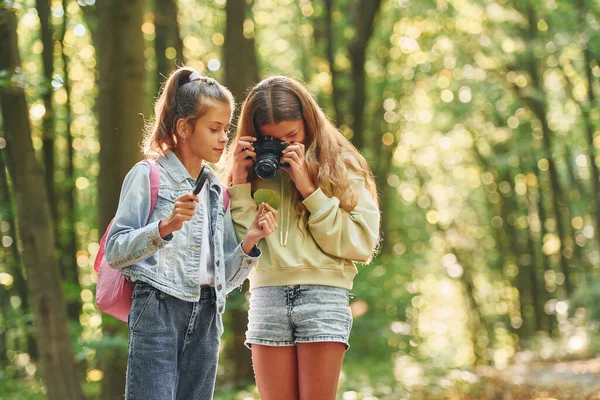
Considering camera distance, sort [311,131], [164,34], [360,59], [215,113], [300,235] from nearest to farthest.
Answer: [215,113]
[300,235]
[311,131]
[164,34]
[360,59]

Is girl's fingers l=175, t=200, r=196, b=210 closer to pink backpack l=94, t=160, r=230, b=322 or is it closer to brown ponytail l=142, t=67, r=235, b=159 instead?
pink backpack l=94, t=160, r=230, b=322

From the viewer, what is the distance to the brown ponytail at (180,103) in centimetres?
354

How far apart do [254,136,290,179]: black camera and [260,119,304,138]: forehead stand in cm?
4

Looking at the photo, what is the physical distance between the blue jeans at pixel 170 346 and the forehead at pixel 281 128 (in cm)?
85

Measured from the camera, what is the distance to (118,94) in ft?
18.9

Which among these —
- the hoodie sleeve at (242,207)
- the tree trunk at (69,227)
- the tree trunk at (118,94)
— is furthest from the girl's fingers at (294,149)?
the tree trunk at (69,227)

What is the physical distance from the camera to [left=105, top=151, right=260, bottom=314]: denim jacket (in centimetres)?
323

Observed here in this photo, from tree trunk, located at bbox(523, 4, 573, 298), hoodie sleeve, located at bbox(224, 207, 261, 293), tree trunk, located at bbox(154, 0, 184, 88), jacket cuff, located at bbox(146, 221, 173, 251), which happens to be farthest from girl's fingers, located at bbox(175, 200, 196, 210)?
tree trunk, located at bbox(523, 4, 573, 298)

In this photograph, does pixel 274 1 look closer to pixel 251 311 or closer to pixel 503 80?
pixel 503 80

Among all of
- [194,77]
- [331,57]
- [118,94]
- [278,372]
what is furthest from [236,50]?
[331,57]

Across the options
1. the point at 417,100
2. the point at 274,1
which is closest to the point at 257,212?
the point at 274,1

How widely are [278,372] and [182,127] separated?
119cm

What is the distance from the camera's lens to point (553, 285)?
25969mm

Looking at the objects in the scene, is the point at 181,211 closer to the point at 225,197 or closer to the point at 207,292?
the point at 207,292
